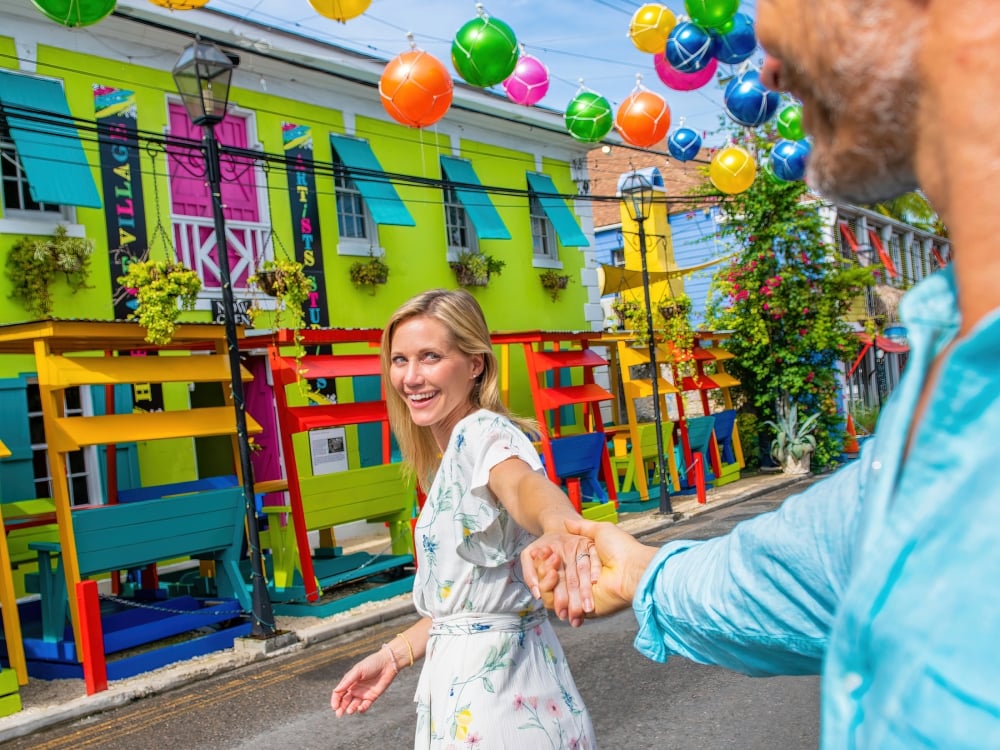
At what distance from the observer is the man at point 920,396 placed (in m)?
0.70

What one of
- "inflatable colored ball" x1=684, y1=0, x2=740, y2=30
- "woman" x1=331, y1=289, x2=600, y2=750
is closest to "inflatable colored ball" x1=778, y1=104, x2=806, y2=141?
"inflatable colored ball" x1=684, y1=0, x2=740, y2=30

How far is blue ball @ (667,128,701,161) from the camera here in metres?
14.0

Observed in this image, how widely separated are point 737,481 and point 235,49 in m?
11.9

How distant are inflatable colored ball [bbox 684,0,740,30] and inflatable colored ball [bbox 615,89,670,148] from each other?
2.27 meters

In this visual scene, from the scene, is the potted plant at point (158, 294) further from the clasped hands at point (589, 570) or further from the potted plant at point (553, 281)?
the potted plant at point (553, 281)

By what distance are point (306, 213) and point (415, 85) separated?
6.28 metres

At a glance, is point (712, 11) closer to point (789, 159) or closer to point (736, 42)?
point (736, 42)

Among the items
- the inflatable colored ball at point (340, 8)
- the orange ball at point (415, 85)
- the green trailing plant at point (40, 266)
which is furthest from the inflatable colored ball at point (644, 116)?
the green trailing plant at point (40, 266)

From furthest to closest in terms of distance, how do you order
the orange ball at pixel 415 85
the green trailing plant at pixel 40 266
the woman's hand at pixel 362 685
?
the green trailing plant at pixel 40 266
the orange ball at pixel 415 85
the woman's hand at pixel 362 685

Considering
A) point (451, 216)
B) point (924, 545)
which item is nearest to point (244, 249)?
point (451, 216)

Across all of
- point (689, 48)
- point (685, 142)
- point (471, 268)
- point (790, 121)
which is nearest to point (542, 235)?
point (471, 268)

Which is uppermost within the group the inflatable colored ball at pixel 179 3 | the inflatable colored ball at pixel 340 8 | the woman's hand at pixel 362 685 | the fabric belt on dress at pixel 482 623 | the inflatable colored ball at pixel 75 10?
the inflatable colored ball at pixel 179 3

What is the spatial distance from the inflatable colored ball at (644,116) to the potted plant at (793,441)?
9448 mm

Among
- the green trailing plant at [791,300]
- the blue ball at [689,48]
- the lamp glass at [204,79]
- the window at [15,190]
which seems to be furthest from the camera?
the green trailing plant at [791,300]
